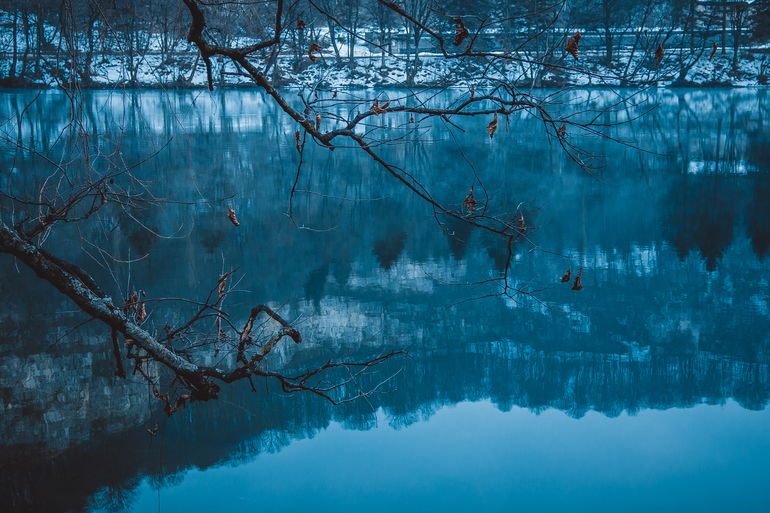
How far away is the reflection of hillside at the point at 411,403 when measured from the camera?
12.2 ft

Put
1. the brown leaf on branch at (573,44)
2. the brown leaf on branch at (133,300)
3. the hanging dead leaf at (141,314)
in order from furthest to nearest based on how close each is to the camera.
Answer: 1. the hanging dead leaf at (141,314)
2. the brown leaf on branch at (133,300)
3. the brown leaf on branch at (573,44)

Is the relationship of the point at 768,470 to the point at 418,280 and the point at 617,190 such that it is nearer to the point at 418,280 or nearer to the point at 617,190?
the point at 418,280

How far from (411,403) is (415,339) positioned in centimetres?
97

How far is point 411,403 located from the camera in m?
4.67

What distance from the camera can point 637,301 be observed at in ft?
21.1

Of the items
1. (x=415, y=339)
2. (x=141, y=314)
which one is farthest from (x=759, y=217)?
(x=141, y=314)

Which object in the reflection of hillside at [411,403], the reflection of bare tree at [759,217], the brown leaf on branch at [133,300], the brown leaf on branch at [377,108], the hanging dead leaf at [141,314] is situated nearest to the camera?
the brown leaf on branch at [377,108]

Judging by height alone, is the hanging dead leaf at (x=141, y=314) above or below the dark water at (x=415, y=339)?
above

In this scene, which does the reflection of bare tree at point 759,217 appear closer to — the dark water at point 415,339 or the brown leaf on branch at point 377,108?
the dark water at point 415,339

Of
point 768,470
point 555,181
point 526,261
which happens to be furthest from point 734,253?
point 768,470

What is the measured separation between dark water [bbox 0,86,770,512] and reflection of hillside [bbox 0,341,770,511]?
0.02 metres

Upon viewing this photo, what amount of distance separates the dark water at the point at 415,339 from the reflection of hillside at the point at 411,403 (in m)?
0.02

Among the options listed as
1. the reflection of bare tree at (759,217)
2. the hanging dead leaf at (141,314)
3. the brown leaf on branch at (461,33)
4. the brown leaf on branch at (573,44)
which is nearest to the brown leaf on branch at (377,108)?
the brown leaf on branch at (461,33)

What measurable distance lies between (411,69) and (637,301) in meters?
17.5
